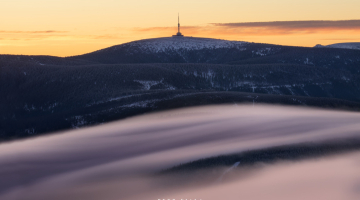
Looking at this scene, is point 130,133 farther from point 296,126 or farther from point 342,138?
point 342,138

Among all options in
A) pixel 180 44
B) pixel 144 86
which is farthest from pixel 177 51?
pixel 144 86

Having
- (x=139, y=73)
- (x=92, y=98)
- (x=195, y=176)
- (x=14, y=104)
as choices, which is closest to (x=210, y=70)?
(x=139, y=73)

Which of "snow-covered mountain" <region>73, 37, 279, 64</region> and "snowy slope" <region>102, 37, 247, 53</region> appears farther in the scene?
"snowy slope" <region>102, 37, 247, 53</region>

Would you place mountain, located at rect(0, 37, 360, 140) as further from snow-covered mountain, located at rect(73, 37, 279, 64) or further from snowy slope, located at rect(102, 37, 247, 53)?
snowy slope, located at rect(102, 37, 247, 53)

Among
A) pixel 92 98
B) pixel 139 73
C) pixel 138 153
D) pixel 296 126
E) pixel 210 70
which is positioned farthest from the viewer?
pixel 210 70

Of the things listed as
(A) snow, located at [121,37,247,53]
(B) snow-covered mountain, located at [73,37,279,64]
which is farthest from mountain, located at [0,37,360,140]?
(A) snow, located at [121,37,247,53]
